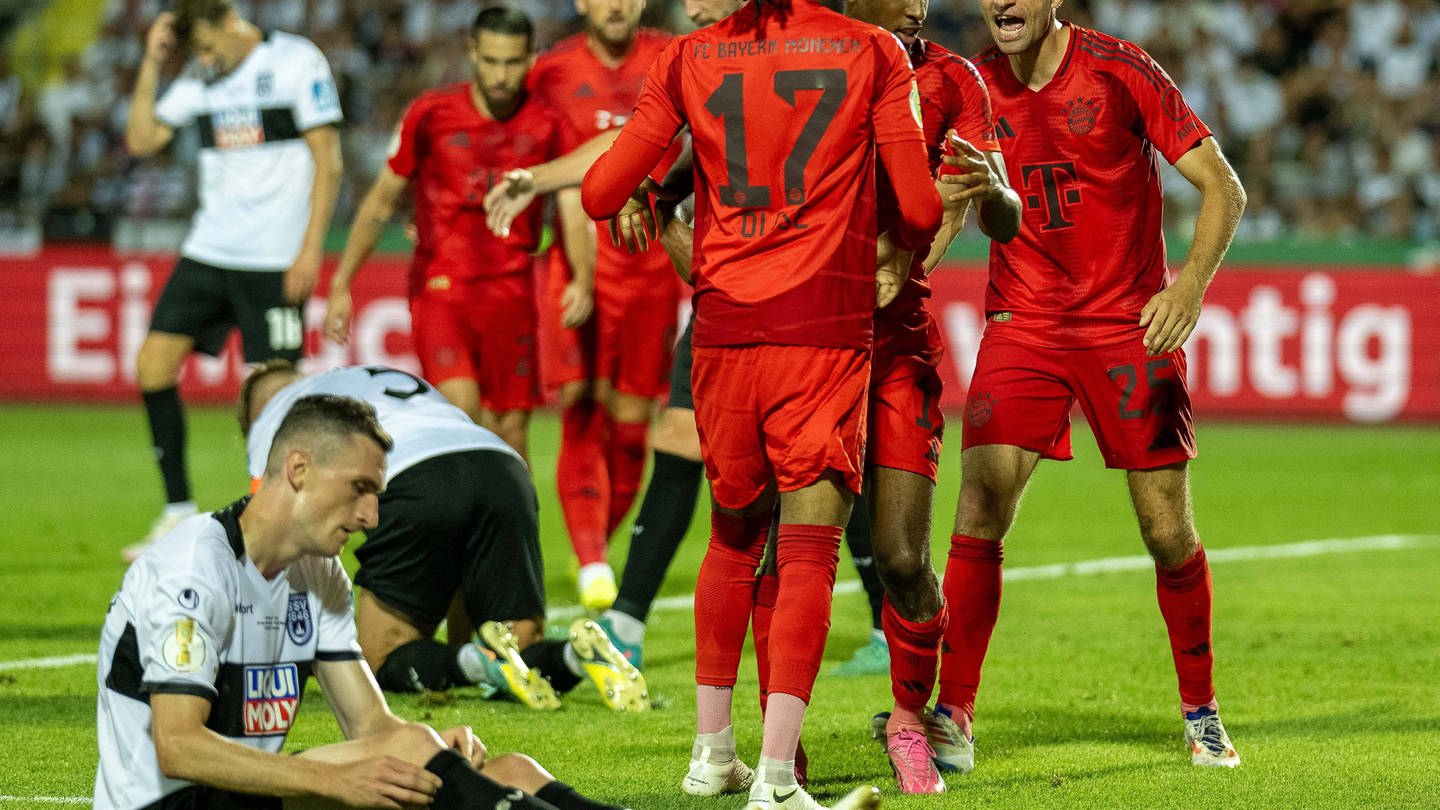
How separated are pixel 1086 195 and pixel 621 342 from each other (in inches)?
139

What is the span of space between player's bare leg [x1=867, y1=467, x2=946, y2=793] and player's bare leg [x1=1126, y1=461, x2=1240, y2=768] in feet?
2.18

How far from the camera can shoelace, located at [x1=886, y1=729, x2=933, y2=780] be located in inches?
205

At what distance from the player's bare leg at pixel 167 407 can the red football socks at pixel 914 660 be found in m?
5.49

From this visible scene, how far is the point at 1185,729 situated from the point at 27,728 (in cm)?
350

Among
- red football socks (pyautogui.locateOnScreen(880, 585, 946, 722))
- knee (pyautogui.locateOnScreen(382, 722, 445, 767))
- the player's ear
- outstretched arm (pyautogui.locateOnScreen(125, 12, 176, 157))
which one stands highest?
outstretched arm (pyautogui.locateOnScreen(125, 12, 176, 157))

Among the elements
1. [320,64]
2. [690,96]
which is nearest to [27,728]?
[690,96]

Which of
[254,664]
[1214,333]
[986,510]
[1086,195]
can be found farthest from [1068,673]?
[1214,333]

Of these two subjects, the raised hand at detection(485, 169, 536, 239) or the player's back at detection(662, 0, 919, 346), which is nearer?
the player's back at detection(662, 0, 919, 346)

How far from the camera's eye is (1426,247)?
17.0m

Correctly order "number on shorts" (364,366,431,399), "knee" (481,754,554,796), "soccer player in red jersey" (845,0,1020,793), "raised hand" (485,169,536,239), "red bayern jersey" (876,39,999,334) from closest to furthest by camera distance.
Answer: "knee" (481,754,554,796)
"red bayern jersey" (876,39,999,334)
"soccer player in red jersey" (845,0,1020,793)
"raised hand" (485,169,536,239)
"number on shorts" (364,366,431,399)

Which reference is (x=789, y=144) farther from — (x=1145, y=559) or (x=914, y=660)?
(x=1145, y=559)

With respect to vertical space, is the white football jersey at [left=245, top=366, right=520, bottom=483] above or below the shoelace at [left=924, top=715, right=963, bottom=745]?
above

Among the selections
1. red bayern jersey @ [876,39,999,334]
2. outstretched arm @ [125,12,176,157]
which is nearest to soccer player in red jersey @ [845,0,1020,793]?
red bayern jersey @ [876,39,999,334]

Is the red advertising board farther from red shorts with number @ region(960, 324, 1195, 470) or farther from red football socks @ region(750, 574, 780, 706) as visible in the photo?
red football socks @ region(750, 574, 780, 706)
